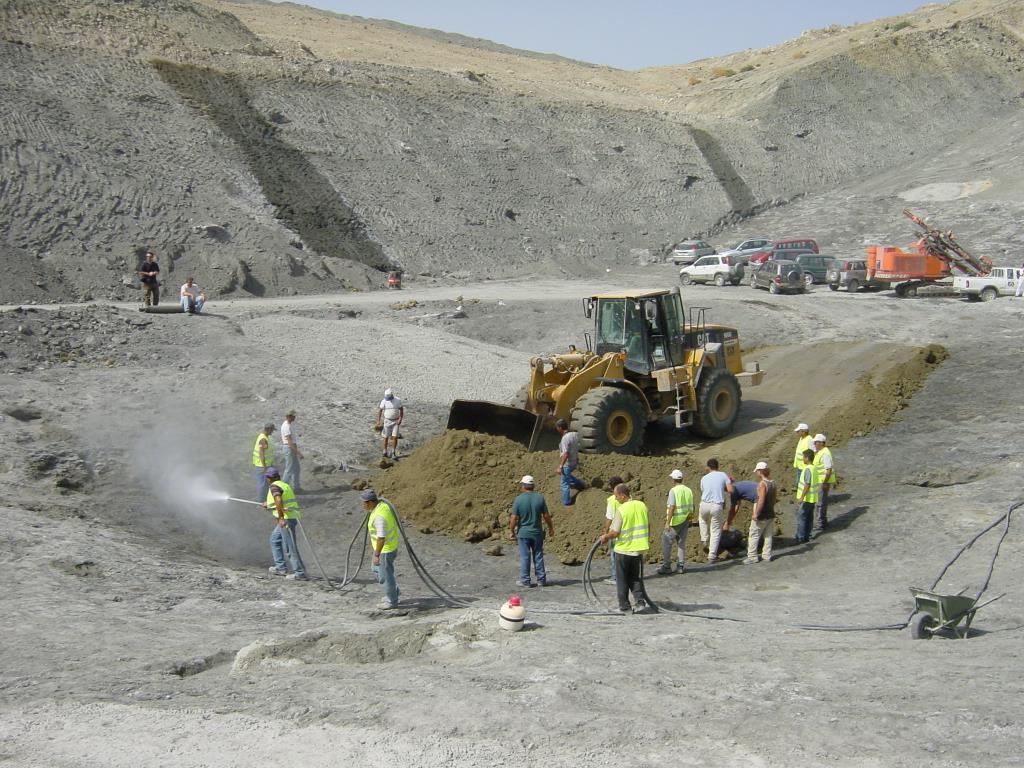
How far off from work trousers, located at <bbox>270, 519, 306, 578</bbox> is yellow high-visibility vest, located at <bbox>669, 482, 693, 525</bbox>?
4380mm

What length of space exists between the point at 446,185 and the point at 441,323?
61.1ft

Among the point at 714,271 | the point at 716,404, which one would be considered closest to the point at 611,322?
the point at 716,404

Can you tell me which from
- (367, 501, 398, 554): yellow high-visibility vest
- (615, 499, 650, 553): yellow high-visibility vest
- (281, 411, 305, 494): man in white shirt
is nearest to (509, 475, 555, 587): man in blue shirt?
(615, 499, 650, 553): yellow high-visibility vest

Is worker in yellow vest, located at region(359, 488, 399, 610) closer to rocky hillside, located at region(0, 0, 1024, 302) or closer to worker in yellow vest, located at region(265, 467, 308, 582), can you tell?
worker in yellow vest, located at region(265, 467, 308, 582)

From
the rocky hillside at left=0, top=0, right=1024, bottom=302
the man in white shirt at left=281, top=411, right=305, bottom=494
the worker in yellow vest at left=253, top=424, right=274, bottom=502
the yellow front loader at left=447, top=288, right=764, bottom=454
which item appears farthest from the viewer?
the rocky hillside at left=0, top=0, right=1024, bottom=302

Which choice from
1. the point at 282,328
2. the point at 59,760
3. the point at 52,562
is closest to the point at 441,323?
the point at 282,328

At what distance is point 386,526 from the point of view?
10055 mm

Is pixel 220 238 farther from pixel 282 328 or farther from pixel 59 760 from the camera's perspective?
pixel 59 760

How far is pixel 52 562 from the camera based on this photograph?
34.9ft

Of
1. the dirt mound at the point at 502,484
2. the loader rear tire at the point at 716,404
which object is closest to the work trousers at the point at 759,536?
the dirt mound at the point at 502,484

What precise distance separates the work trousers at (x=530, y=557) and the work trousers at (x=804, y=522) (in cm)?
353

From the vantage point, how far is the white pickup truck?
3127 cm

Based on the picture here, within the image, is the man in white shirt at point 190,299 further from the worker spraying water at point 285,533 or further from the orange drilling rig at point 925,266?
the orange drilling rig at point 925,266

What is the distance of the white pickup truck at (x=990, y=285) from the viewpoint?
31.3 meters
